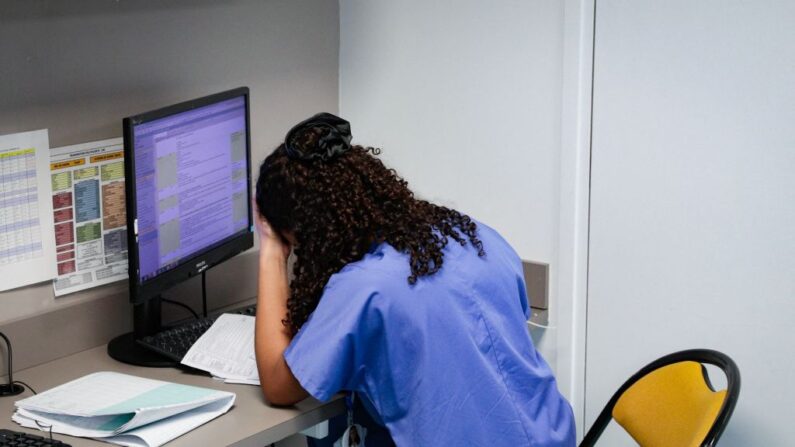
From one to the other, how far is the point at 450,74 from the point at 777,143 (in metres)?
0.80

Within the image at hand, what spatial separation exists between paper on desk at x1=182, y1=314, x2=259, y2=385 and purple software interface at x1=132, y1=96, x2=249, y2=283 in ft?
0.52

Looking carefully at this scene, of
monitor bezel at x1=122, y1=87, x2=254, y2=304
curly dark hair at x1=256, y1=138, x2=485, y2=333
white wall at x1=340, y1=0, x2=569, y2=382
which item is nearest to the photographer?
curly dark hair at x1=256, y1=138, x2=485, y2=333

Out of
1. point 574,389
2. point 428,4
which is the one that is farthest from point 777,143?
point 428,4

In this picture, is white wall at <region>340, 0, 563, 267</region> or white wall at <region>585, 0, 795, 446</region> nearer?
white wall at <region>585, 0, 795, 446</region>

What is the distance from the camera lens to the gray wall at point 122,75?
179cm

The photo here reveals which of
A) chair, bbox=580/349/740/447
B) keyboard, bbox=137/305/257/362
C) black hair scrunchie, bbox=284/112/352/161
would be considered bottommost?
chair, bbox=580/349/740/447

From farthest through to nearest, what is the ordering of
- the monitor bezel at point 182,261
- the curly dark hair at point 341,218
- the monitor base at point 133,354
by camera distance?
1. the monitor base at point 133,354
2. the monitor bezel at point 182,261
3. the curly dark hair at point 341,218

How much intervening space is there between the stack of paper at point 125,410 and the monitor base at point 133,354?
13cm

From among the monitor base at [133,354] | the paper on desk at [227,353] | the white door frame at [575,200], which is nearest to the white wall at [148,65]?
the monitor base at [133,354]

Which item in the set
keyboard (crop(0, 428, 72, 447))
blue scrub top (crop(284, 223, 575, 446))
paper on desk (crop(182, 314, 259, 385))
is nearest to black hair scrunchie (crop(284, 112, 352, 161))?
blue scrub top (crop(284, 223, 575, 446))

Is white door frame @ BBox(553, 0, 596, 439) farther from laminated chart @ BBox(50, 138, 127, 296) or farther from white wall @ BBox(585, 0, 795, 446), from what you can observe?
laminated chart @ BBox(50, 138, 127, 296)

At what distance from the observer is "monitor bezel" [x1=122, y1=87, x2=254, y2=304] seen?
1693 millimetres

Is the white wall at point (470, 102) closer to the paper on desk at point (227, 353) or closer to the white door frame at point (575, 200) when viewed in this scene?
the white door frame at point (575, 200)

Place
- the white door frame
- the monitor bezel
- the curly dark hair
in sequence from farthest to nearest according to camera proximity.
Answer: the white door frame < the monitor bezel < the curly dark hair
